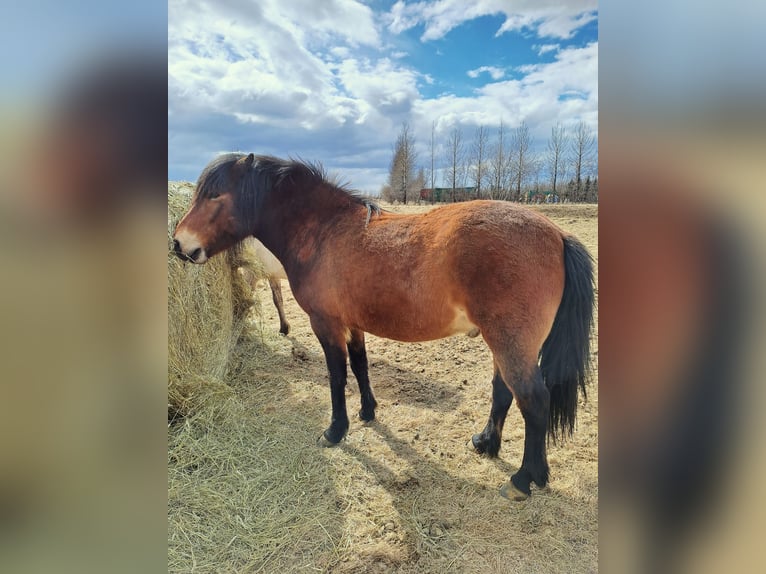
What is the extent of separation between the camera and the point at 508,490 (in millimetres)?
2086

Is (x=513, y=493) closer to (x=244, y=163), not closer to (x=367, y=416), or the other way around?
(x=367, y=416)

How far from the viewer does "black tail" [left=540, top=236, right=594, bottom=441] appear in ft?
6.34

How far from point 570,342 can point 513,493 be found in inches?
36.5

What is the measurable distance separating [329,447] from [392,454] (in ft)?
1.51

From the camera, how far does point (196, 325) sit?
3.04 m

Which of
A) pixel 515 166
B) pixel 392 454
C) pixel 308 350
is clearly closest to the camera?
pixel 392 454

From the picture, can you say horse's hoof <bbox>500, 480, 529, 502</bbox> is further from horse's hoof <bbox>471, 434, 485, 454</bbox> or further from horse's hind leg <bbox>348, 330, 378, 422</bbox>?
horse's hind leg <bbox>348, 330, 378, 422</bbox>

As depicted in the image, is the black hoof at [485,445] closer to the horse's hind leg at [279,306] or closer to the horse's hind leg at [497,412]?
the horse's hind leg at [497,412]

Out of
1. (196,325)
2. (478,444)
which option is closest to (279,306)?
(196,325)

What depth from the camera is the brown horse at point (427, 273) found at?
6.18ft

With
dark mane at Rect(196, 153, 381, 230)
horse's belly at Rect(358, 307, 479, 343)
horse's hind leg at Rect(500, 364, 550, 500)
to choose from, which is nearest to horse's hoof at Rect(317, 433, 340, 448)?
horse's belly at Rect(358, 307, 479, 343)
